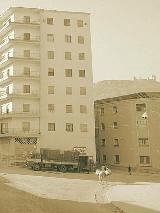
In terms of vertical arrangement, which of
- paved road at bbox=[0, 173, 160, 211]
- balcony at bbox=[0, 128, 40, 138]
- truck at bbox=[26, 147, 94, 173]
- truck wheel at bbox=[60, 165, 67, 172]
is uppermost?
balcony at bbox=[0, 128, 40, 138]

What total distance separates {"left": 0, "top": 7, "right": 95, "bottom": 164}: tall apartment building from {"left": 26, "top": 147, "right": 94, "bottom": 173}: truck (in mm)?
6045

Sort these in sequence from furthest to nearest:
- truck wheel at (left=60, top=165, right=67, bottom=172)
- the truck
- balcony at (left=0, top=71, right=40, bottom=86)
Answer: balcony at (left=0, top=71, right=40, bottom=86) → truck wheel at (left=60, top=165, right=67, bottom=172) → the truck

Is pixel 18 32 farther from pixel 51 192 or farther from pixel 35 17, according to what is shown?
pixel 51 192

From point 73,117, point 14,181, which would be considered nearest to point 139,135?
point 73,117

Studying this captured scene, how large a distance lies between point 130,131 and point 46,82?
17648mm

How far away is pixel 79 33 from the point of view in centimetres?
5650

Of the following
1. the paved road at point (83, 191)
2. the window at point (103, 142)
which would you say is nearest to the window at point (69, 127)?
the window at point (103, 142)

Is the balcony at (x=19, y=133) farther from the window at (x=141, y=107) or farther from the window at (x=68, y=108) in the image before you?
the window at (x=141, y=107)

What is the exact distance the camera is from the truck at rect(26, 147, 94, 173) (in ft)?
146

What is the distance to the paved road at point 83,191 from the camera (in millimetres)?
25500

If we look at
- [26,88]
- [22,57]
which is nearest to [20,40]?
[22,57]

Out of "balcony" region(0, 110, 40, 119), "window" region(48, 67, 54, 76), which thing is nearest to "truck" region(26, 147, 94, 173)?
"balcony" region(0, 110, 40, 119)

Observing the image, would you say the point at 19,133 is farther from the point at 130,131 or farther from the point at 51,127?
the point at 130,131

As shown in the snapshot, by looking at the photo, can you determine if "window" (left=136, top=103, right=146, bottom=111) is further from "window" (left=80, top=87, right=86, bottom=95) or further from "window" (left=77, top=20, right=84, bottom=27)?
"window" (left=77, top=20, right=84, bottom=27)
